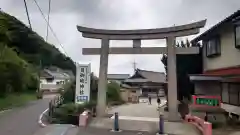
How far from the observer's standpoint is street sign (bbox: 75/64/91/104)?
1566cm

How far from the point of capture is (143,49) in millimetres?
16828

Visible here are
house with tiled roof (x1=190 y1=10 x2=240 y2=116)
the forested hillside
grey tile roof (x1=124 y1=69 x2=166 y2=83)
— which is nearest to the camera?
house with tiled roof (x1=190 y1=10 x2=240 y2=116)

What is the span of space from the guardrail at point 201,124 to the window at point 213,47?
5.67 meters

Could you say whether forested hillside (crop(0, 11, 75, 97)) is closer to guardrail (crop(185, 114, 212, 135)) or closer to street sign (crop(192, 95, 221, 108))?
street sign (crop(192, 95, 221, 108))

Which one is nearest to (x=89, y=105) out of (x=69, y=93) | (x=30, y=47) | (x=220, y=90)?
(x=69, y=93)

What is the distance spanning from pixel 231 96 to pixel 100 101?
26.3ft

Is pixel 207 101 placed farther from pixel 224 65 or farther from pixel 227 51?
pixel 227 51

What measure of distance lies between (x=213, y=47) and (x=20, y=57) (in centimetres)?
3512

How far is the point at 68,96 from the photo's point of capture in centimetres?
2038

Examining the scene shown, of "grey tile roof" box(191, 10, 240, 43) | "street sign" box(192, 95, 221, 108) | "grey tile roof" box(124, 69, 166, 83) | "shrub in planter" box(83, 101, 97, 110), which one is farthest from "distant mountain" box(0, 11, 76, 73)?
"street sign" box(192, 95, 221, 108)

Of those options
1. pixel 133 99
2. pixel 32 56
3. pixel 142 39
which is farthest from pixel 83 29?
pixel 32 56

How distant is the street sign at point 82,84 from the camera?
1566 centimetres

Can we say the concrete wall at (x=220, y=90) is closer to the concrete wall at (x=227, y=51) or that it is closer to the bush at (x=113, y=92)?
the concrete wall at (x=227, y=51)

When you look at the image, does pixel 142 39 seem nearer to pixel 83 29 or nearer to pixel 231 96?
pixel 83 29
